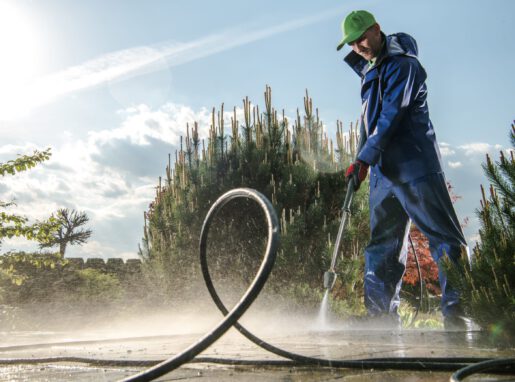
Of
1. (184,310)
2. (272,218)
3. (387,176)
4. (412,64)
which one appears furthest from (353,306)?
(272,218)

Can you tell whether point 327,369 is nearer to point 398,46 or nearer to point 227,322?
point 227,322

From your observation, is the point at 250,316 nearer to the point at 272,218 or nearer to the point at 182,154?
the point at 182,154

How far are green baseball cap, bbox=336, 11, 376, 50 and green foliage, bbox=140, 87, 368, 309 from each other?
3450 mm

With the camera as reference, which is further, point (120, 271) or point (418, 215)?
point (120, 271)

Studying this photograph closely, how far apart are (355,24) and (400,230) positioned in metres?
1.94

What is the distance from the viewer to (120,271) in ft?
60.2

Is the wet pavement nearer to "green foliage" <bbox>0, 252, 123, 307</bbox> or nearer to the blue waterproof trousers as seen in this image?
the blue waterproof trousers

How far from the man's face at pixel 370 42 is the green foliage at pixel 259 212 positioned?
3.29 metres

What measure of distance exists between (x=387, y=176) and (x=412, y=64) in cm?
100

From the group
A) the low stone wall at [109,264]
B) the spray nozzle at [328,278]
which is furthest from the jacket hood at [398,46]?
the low stone wall at [109,264]

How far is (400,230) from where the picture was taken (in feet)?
16.6

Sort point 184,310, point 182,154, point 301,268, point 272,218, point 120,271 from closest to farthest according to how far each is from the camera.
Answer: point 272,218
point 301,268
point 184,310
point 182,154
point 120,271

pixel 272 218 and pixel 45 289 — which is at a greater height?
pixel 45 289

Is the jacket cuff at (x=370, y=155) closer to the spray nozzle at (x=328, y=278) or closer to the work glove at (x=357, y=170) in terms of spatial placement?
the work glove at (x=357, y=170)
